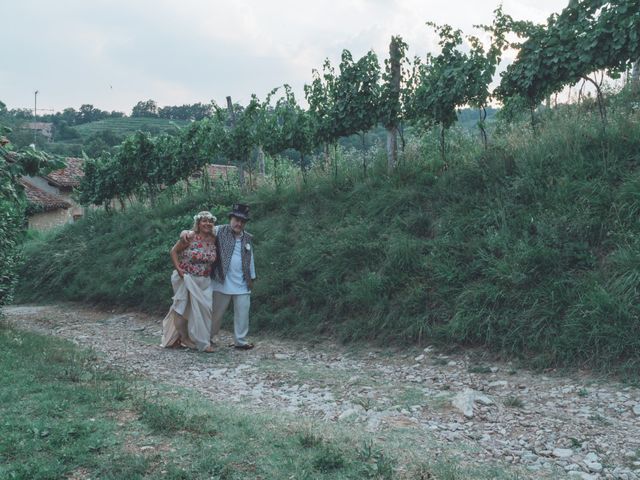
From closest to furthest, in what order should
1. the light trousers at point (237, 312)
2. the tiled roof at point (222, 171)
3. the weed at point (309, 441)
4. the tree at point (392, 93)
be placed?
the weed at point (309, 441) < the light trousers at point (237, 312) < the tree at point (392, 93) < the tiled roof at point (222, 171)

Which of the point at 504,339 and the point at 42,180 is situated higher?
the point at 42,180

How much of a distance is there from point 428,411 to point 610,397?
1.64 m

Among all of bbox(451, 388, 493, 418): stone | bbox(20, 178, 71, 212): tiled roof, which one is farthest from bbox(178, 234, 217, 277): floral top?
bbox(20, 178, 71, 212): tiled roof

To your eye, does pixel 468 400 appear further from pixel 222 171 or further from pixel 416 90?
pixel 222 171

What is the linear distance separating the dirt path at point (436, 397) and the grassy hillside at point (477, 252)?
0.47 metres

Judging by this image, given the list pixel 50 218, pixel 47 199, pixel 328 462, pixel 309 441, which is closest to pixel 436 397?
pixel 309 441

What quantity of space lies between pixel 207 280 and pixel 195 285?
0.66ft

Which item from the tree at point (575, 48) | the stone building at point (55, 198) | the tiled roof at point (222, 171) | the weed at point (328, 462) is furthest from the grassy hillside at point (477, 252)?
the stone building at point (55, 198)

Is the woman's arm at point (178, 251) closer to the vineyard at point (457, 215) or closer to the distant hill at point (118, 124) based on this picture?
the vineyard at point (457, 215)

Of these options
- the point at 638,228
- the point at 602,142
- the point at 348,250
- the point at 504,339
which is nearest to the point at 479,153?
the point at 602,142

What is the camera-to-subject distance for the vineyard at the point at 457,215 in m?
6.59

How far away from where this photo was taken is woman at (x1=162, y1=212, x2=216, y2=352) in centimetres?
799

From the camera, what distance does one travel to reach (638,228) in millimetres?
6676

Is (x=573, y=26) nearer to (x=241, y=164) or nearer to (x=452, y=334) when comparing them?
(x=452, y=334)
